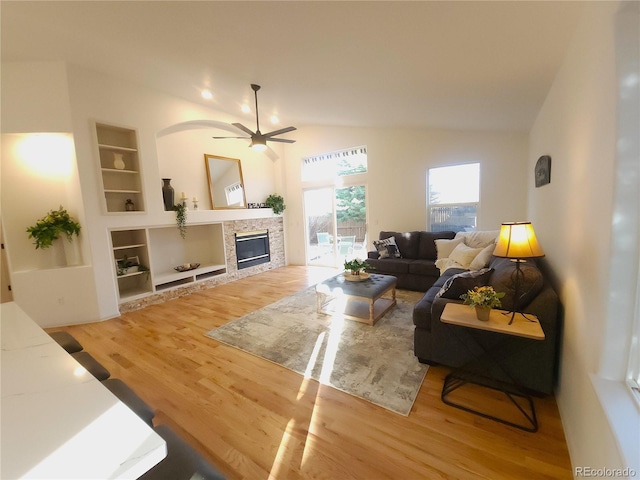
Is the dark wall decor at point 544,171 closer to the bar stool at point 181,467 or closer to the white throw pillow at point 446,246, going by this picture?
the white throw pillow at point 446,246

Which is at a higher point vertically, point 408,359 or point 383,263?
point 383,263

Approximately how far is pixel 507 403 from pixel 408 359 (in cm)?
76

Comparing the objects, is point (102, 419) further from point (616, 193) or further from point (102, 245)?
point (102, 245)

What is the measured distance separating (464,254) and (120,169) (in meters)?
5.22

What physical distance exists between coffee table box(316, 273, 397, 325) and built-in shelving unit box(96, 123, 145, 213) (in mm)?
3240

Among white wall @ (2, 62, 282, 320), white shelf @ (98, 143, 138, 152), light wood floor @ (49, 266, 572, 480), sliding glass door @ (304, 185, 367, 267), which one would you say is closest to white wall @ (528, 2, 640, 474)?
light wood floor @ (49, 266, 572, 480)

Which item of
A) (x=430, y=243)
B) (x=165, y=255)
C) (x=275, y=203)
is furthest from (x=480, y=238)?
(x=165, y=255)

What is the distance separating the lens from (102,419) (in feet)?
2.39

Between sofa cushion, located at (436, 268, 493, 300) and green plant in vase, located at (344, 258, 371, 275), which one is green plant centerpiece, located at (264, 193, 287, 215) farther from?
sofa cushion, located at (436, 268, 493, 300)

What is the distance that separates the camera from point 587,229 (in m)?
1.49

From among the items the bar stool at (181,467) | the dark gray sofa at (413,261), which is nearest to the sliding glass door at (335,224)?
the dark gray sofa at (413,261)

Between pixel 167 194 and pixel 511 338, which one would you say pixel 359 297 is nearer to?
pixel 511 338

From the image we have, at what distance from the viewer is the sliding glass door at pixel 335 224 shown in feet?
19.9

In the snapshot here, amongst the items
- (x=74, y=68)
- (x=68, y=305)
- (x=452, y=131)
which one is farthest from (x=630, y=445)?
(x=74, y=68)
